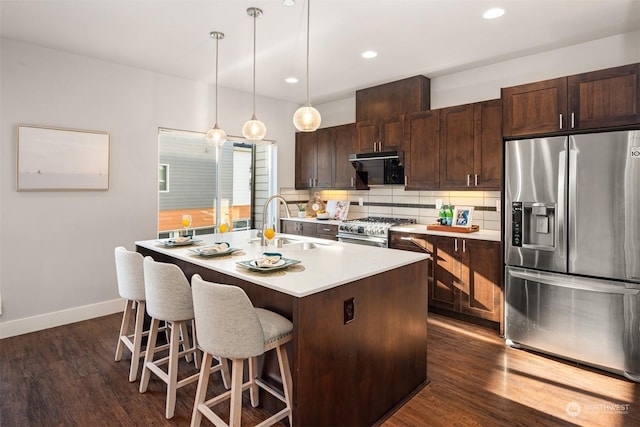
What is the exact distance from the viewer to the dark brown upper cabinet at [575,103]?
265 cm

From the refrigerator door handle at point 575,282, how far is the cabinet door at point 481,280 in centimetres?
27

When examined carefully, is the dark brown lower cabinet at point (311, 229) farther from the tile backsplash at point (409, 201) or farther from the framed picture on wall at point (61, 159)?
the framed picture on wall at point (61, 159)

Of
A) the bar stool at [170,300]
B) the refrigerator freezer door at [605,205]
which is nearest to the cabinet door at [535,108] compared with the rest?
the refrigerator freezer door at [605,205]

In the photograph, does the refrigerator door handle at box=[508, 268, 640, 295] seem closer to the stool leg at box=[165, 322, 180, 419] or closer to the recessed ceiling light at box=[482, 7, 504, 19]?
the recessed ceiling light at box=[482, 7, 504, 19]

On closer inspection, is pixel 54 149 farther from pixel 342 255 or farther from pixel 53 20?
pixel 342 255

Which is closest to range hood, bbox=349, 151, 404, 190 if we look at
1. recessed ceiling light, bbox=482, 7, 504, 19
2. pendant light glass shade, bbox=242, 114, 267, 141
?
recessed ceiling light, bbox=482, 7, 504, 19

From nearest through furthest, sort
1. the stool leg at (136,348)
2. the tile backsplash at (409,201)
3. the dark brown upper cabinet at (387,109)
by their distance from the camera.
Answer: the stool leg at (136,348)
the tile backsplash at (409,201)
the dark brown upper cabinet at (387,109)

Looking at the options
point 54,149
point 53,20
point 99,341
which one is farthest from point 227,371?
point 53,20

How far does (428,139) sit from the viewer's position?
418 cm

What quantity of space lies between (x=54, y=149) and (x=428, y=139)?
3.90 metres

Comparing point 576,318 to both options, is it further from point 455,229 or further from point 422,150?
point 422,150

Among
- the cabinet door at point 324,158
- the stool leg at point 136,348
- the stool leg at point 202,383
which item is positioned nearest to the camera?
the stool leg at point 202,383

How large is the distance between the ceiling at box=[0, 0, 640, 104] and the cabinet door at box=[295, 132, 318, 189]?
1489 millimetres

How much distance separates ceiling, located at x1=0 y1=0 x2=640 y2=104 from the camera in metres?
2.75
